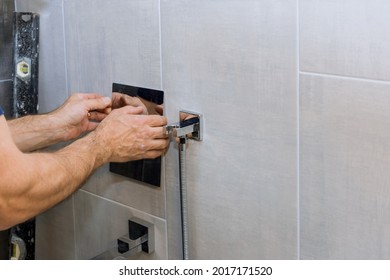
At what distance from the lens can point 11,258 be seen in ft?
5.77

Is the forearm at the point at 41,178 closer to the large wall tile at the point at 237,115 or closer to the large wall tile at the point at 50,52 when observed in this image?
the large wall tile at the point at 237,115

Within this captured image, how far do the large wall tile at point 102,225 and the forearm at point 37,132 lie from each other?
213 mm

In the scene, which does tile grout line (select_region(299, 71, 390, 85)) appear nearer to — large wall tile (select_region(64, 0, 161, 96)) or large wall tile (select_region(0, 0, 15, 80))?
large wall tile (select_region(64, 0, 161, 96))

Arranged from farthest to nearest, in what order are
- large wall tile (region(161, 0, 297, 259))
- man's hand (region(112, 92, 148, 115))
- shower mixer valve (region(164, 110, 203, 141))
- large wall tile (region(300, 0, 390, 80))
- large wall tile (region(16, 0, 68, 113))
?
large wall tile (region(16, 0, 68, 113)) → man's hand (region(112, 92, 148, 115)) → shower mixer valve (region(164, 110, 203, 141)) → large wall tile (region(161, 0, 297, 259)) → large wall tile (region(300, 0, 390, 80))

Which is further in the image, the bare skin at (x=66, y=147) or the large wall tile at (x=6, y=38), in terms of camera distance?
the large wall tile at (x=6, y=38)

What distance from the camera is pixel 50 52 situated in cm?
167

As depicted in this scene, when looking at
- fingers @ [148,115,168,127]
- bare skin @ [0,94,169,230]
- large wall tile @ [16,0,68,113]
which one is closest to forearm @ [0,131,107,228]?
bare skin @ [0,94,169,230]

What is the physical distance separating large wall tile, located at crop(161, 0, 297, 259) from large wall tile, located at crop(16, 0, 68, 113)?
36 cm

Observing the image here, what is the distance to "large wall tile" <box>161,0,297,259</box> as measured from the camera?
1.19 meters

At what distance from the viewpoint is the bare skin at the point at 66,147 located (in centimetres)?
113

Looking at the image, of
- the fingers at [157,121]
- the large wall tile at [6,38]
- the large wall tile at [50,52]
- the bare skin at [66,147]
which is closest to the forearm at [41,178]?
the bare skin at [66,147]

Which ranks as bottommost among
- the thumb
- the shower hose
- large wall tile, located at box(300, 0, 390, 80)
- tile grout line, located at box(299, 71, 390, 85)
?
the shower hose
